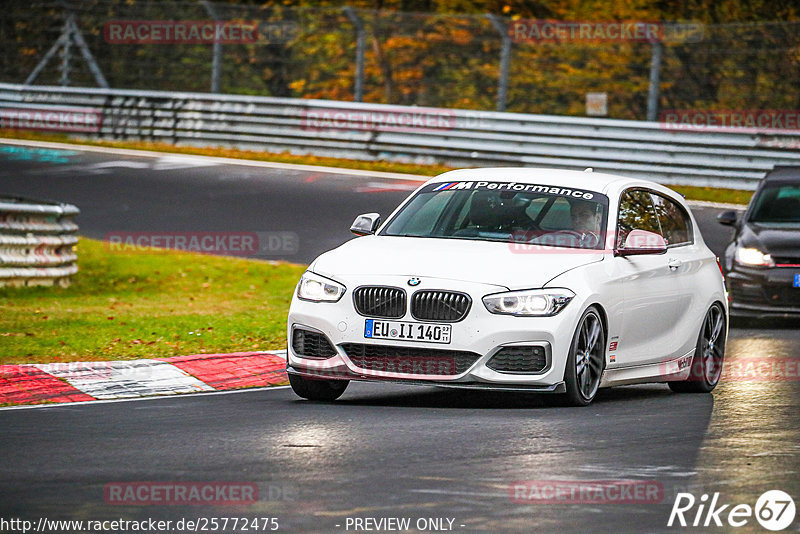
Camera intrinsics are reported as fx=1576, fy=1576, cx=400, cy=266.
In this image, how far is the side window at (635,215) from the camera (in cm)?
1112

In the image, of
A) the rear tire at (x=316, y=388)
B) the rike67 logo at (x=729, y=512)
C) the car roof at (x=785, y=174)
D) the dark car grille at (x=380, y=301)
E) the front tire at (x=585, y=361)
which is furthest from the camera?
the car roof at (x=785, y=174)

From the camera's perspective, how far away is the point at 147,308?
1591 centimetres

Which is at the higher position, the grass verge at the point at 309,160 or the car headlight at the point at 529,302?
the car headlight at the point at 529,302

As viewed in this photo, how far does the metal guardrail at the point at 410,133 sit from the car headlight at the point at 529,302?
1609cm

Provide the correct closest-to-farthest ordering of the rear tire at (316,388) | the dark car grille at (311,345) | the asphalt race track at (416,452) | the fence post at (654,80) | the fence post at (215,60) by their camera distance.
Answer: the asphalt race track at (416,452)
the dark car grille at (311,345)
the rear tire at (316,388)
the fence post at (654,80)
the fence post at (215,60)

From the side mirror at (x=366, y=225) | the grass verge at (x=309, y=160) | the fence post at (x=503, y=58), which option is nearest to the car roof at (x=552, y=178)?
the side mirror at (x=366, y=225)

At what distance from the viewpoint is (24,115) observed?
33594mm

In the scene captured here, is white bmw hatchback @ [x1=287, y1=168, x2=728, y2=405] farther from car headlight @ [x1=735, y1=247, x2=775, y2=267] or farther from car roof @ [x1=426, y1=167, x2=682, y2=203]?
car headlight @ [x1=735, y1=247, x2=775, y2=267]

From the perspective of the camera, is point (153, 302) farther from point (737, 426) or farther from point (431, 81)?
point (431, 81)

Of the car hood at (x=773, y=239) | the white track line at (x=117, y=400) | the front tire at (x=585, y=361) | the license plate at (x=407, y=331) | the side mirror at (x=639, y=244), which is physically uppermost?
the side mirror at (x=639, y=244)

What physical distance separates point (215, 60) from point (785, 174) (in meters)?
16.3

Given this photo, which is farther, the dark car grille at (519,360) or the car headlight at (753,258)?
the car headlight at (753,258)

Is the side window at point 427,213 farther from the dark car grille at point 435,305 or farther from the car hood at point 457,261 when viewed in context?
the dark car grille at point 435,305

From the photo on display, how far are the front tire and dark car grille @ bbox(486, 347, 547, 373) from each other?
0.20 meters
